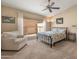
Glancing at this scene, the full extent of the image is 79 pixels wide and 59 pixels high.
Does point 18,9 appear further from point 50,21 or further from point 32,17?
point 50,21

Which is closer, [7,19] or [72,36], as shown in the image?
[7,19]

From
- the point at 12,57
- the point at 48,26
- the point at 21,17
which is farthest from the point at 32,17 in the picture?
the point at 12,57

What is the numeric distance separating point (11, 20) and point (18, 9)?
41.8 inches

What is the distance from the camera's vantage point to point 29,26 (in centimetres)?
930

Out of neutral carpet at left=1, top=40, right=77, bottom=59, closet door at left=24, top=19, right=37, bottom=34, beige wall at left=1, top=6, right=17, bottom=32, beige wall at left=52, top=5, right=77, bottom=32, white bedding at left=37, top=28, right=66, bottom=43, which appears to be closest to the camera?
neutral carpet at left=1, top=40, right=77, bottom=59

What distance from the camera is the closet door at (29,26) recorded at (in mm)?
9028

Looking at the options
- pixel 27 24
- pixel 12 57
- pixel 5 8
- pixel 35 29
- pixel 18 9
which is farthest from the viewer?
pixel 35 29

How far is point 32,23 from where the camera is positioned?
31.2ft

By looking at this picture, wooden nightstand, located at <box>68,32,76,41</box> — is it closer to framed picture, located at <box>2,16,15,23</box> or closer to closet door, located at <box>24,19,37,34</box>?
closet door, located at <box>24,19,37,34</box>

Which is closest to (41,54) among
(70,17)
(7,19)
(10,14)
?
(7,19)

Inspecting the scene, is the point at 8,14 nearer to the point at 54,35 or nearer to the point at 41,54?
the point at 54,35

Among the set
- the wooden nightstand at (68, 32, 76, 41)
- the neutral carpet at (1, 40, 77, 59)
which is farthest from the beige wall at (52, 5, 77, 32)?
the neutral carpet at (1, 40, 77, 59)

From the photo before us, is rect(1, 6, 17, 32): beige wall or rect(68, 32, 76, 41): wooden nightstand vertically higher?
rect(1, 6, 17, 32): beige wall

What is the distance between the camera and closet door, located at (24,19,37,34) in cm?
903
